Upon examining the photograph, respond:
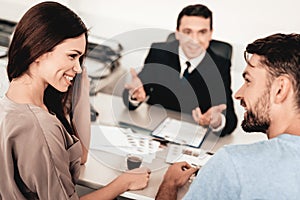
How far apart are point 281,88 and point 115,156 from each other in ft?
2.59

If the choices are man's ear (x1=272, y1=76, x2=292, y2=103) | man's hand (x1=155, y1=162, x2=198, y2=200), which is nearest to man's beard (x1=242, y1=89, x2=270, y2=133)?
man's ear (x1=272, y1=76, x2=292, y2=103)

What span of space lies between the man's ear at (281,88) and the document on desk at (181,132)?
0.74m

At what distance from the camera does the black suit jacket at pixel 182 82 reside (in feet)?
7.53

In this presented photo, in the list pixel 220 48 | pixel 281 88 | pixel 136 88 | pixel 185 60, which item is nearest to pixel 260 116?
pixel 281 88

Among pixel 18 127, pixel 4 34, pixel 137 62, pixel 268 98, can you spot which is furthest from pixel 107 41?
pixel 268 98

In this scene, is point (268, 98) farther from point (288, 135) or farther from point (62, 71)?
point (62, 71)

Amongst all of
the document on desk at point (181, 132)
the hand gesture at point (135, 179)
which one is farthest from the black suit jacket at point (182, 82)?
the hand gesture at point (135, 179)

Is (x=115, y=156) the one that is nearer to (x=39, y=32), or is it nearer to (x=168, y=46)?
(x=39, y=32)

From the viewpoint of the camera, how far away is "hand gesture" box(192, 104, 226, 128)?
209 cm

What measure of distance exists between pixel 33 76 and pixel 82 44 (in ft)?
0.57

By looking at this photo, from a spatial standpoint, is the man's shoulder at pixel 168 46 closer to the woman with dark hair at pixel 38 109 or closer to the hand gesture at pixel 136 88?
the hand gesture at pixel 136 88

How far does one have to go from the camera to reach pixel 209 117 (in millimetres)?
2129

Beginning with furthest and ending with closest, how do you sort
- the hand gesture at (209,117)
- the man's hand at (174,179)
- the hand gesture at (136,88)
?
the hand gesture at (136,88)
the hand gesture at (209,117)
the man's hand at (174,179)

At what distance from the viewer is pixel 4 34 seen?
277 cm
